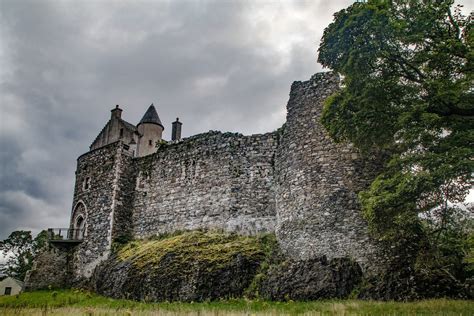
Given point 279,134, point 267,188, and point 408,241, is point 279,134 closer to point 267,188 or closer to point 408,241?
point 267,188

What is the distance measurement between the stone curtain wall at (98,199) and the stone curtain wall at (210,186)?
4.84 ft

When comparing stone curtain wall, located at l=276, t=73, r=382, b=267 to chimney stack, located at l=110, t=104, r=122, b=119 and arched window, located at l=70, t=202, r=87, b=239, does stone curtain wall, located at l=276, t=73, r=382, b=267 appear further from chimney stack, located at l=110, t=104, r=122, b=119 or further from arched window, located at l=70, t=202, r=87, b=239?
chimney stack, located at l=110, t=104, r=122, b=119

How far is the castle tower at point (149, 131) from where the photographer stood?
127 feet

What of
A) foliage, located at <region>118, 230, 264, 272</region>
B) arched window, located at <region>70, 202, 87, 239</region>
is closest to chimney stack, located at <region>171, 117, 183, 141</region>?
arched window, located at <region>70, 202, 87, 239</region>

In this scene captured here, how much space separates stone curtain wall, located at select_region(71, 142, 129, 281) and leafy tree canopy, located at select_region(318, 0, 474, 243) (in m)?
16.6

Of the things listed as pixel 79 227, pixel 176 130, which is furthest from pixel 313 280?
pixel 176 130

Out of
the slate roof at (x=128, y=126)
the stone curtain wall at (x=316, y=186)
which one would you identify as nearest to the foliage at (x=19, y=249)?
the slate roof at (x=128, y=126)

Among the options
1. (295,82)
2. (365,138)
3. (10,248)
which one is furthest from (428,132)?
(10,248)

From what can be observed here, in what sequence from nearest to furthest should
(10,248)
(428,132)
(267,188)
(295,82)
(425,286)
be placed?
1. (428,132)
2. (425,286)
3. (295,82)
4. (267,188)
5. (10,248)

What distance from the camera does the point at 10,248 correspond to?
2254 inches

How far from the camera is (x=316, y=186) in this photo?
51.5 ft

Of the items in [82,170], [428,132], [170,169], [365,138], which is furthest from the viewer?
[82,170]

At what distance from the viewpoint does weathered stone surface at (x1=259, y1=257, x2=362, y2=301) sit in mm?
13273

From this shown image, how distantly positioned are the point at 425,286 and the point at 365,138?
4753 mm
